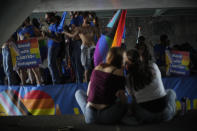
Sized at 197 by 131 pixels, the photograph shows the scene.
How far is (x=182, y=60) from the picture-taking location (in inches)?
241

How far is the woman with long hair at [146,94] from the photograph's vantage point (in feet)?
9.80

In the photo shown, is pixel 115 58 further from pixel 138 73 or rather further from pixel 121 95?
pixel 121 95

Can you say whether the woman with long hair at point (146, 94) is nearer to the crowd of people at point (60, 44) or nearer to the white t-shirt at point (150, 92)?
the white t-shirt at point (150, 92)

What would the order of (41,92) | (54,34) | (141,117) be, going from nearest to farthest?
(141,117), (41,92), (54,34)

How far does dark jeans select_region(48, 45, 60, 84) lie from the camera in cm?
556

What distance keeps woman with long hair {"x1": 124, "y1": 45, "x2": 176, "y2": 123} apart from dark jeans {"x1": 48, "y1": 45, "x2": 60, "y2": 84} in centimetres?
270

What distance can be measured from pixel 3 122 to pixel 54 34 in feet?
9.36

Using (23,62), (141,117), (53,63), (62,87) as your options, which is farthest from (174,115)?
(23,62)

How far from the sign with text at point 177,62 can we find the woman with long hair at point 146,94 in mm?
3046

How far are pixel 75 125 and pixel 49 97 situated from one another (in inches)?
95.2

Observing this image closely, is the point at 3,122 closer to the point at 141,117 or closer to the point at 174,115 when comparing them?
the point at 141,117

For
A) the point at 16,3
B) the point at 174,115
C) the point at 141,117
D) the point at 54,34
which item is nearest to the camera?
the point at 16,3

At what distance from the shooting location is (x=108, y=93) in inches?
119

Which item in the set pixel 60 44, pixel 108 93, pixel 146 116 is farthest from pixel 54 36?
pixel 146 116
